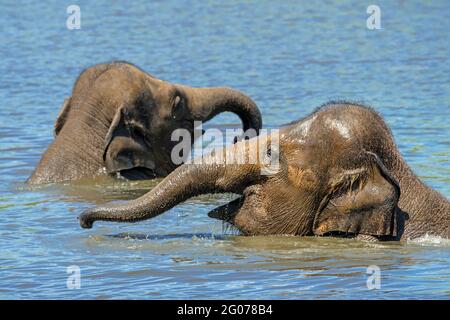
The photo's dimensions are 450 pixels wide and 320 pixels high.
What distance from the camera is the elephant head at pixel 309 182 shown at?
10641mm

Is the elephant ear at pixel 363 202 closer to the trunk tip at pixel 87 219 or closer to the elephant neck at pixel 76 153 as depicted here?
the trunk tip at pixel 87 219

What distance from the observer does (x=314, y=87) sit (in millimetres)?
22125

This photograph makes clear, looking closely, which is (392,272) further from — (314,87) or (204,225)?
(314,87)

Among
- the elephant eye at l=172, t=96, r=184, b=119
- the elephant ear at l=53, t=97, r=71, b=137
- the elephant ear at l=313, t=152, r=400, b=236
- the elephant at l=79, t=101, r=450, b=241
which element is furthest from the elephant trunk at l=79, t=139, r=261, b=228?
the elephant ear at l=53, t=97, r=71, b=137

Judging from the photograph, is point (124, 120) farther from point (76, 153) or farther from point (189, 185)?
point (189, 185)

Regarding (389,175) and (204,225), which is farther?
(204,225)

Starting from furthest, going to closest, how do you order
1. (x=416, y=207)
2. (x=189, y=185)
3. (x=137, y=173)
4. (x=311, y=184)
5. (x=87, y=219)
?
(x=137, y=173)
(x=416, y=207)
(x=87, y=219)
(x=311, y=184)
(x=189, y=185)

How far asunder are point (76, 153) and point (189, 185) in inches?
189

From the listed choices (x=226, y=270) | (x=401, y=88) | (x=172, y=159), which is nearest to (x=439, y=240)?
(x=226, y=270)

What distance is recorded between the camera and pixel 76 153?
49.9 feet

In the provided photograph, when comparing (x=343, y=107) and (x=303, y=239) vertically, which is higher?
(x=343, y=107)

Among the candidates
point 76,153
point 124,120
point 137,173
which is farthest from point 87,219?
point 76,153

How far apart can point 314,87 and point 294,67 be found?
250 cm

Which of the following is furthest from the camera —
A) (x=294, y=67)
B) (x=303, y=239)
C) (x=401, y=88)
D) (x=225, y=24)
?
(x=225, y=24)
